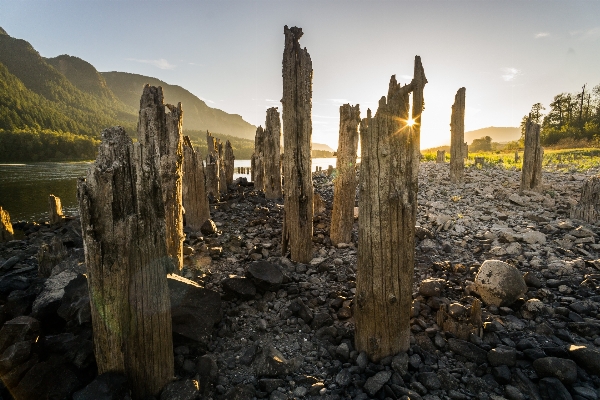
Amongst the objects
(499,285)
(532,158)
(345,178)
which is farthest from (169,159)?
(532,158)

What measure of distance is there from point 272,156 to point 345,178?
7.62 metres

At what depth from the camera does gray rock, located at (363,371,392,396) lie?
326cm

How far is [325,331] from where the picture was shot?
431cm

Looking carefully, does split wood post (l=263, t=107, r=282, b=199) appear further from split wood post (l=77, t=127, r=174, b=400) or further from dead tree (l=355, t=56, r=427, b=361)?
split wood post (l=77, t=127, r=174, b=400)

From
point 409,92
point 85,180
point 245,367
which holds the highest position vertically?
point 409,92

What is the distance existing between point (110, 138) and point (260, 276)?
3.26 metres

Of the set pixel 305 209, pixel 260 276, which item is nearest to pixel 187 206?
pixel 305 209

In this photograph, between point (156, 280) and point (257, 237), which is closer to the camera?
point (156, 280)

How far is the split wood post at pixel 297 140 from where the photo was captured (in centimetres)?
645

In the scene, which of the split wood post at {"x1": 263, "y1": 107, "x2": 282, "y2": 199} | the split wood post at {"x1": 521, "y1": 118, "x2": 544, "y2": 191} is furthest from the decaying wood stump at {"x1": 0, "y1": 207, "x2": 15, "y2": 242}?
the split wood post at {"x1": 521, "y1": 118, "x2": 544, "y2": 191}

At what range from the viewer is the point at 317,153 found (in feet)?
563

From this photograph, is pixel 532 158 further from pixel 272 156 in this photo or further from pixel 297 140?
pixel 272 156

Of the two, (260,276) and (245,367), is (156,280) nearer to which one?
(245,367)

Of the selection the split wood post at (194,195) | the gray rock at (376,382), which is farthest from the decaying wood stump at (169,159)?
the gray rock at (376,382)
